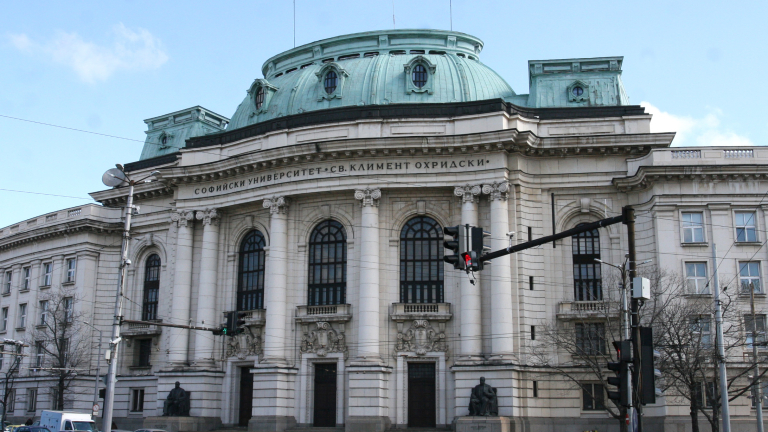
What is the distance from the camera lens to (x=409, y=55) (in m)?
55.6

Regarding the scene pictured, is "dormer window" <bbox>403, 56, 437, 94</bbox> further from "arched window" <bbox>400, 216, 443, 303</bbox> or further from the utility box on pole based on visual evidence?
the utility box on pole

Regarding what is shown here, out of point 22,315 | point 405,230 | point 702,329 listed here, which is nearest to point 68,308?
point 22,315

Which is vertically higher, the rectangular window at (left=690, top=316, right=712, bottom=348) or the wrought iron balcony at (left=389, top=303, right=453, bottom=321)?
the wrought iron balcony at (left=389, top=303, right=453, bottom=321)

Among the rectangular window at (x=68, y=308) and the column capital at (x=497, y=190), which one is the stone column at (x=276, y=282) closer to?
the column capital at (x=497, y=190)

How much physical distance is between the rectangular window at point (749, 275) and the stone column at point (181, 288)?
32.4 meters

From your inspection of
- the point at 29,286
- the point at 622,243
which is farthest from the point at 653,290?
the point at 29,286

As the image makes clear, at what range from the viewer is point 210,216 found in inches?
2090

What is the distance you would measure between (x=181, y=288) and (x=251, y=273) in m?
4.64

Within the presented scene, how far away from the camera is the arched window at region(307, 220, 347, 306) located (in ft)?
162

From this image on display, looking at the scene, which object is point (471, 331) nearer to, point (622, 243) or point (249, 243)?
point (622, 243)

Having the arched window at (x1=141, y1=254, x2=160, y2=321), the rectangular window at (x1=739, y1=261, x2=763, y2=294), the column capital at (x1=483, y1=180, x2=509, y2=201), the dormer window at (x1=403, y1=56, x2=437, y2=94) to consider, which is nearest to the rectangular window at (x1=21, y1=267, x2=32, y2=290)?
the arched window at (x1=141, y1=254, x2=160, y2=321)

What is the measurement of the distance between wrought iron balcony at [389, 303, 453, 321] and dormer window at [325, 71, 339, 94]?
50.5ft

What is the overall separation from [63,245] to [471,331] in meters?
33.1

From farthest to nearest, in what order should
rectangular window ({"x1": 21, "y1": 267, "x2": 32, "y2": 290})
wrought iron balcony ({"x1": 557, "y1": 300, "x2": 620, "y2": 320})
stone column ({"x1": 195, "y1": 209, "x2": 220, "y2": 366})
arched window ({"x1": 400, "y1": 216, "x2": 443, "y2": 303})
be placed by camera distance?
rectangular window ({"x1": 21, "y1": 267, "x2": 32, "y2": 290}) < stone column ({"x1": 195, "y1": 209, "x2": 220, "y2": 366}) < arched window ({"x1": 400, "y1": 216, "x2": 443, "y2": 303}) < wrought iron balcony ({"x1": 557, "y1": 300, "x2": 620, "y2": 320})
